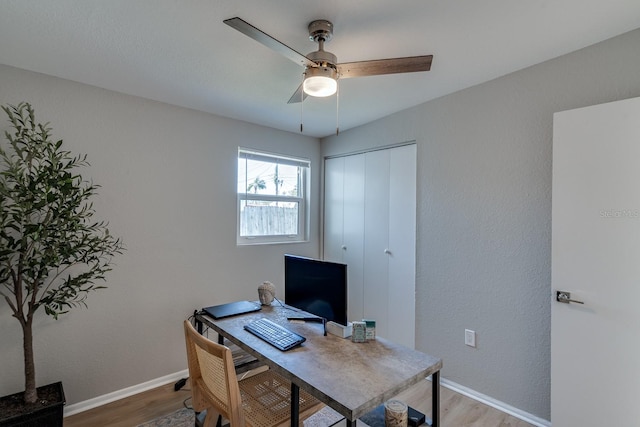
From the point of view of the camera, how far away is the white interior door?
1.66 meters

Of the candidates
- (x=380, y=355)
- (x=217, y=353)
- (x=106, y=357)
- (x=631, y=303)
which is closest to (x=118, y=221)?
(x=106, y=357)

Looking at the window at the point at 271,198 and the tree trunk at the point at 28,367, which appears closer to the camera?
the tree trunk at the point at 28,367

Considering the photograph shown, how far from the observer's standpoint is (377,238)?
10.5 feet

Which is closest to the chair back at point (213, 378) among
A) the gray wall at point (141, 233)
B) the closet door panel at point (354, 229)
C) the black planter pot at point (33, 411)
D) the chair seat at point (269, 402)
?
the chair seat at point (269, 402)

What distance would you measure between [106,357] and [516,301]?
300 cm

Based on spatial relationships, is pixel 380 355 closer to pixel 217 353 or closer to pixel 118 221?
pixel 217 353

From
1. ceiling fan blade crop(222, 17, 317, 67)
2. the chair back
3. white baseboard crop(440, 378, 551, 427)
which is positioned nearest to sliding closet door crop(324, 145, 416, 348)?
white baseboard crop(440, 378, 551, 427)

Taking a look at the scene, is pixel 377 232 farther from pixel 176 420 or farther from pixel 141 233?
pixel 176 420

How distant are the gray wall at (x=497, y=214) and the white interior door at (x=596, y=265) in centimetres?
18

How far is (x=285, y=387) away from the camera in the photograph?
1716mm

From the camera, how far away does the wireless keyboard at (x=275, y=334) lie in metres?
1.58

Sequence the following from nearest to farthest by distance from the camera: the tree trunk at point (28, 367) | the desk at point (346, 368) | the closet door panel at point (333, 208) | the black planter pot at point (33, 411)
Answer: the desk at point (346, 368)
the black planter pot at point (33, 411)
the tree trunk at point (28, 367)
the closet door panel at point (333, 208)

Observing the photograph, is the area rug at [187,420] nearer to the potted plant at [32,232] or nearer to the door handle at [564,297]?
the potted plant at [32,232]

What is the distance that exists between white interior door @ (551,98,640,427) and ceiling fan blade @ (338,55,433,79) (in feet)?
3.36
